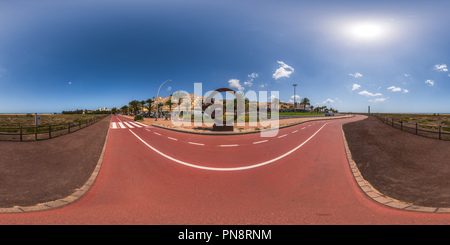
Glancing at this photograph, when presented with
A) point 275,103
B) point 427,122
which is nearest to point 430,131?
point 427,122

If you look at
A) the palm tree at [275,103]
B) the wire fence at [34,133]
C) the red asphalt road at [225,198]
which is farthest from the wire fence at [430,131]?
the palm tree at [275,103]

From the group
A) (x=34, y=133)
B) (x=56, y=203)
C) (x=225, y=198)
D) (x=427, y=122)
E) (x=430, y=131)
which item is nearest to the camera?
(x=56, y=203)

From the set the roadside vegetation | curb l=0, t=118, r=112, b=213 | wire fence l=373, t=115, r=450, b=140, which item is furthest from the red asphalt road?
the roadside vegetation

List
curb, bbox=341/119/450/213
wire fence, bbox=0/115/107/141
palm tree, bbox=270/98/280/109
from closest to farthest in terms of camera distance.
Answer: curb, bbox=341/119/450/213
wire fence, bbox=0/115/107/141
palm tree, bbox=270/98/280/109

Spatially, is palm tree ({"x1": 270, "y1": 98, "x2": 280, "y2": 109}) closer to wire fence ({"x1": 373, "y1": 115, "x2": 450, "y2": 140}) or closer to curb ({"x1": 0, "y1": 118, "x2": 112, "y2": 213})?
wire fence ({"x1": 373, "y1": 115, "x2": 450, "y2": 140})

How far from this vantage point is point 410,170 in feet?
20.1

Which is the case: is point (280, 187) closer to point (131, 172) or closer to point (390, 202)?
point (390, 202)

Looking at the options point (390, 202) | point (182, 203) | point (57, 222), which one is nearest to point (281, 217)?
point (182, 203)

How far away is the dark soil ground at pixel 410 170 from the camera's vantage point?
14.1 ft

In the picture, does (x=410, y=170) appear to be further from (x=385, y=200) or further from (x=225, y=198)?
(x=225, y=198)

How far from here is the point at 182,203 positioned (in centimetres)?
397

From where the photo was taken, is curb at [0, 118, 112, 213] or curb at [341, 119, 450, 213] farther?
curb at [0, 118, 112, 213]

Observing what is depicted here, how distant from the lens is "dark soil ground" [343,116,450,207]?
4.29m

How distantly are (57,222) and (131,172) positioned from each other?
259 centimetres
